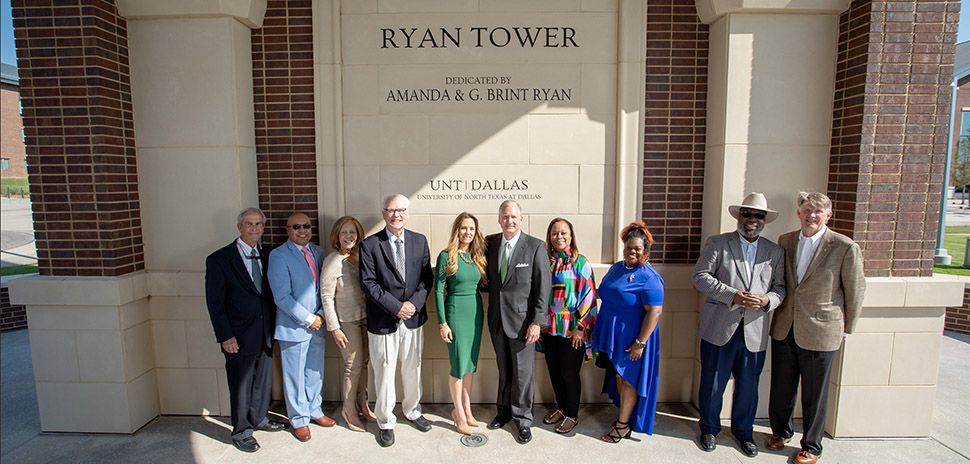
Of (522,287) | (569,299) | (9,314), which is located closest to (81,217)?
(522,287)

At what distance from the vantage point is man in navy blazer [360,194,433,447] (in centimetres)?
393

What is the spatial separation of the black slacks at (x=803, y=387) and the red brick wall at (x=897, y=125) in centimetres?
97

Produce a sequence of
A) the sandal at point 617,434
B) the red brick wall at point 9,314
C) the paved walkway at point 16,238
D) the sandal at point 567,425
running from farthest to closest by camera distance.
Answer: the paved walkway at point 16,238, the red brick wall at point 9,314, the sandal at point 567,425, the sandal at point 617,434

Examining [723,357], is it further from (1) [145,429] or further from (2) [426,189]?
(1) [145,429]

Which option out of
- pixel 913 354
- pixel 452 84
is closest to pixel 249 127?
pixel 452 84

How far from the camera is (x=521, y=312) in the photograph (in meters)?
3.94

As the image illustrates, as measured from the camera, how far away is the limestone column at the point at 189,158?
4.31 meters

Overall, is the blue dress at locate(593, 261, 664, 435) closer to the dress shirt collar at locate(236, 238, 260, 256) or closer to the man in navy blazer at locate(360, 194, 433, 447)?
the man in navy blazer at locate(360, 194, 433, 447)

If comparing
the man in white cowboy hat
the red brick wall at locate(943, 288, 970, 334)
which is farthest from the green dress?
the red brick wall at locate(943, 288, 970, 334)

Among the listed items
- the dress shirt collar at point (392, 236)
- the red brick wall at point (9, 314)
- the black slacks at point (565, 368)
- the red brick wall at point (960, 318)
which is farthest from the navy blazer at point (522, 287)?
the red brick wall at point (9, 314)

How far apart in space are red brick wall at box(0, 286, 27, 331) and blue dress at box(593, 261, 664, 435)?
7.83m

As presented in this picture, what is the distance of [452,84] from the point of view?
181 inches

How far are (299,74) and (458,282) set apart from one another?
95.8 inches

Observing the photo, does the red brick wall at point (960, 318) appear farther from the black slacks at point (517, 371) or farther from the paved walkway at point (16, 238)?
the paved walkway at point (16, 238)
